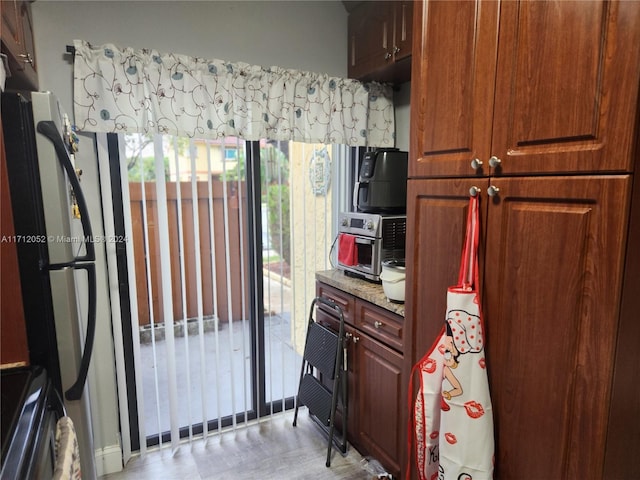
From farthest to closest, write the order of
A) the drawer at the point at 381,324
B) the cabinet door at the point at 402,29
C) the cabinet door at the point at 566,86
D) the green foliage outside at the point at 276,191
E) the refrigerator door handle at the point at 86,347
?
the green foliage outside at the point at 276,191, the cabinet door at the point at 402,29, the drawer at the point at 381,324, the refrigerator door handle at the point at 86,347, the cabinet door at the point at 566,86

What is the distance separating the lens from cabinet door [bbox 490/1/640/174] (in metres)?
0.86

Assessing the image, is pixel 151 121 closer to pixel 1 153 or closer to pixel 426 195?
pixel 1 153

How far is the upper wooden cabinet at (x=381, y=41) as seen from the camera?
197cm

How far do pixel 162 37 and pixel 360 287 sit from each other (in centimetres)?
162

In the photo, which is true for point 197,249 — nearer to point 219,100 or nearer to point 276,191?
point 276,191

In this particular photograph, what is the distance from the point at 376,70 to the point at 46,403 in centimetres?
210

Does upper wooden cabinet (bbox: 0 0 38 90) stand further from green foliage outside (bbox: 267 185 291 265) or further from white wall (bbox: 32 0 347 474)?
green foliage outside (bbox: 267 185 291 265)

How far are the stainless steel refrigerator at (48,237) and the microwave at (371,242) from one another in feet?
4.13

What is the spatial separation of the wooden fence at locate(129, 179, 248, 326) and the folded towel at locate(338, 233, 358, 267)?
1.87ft

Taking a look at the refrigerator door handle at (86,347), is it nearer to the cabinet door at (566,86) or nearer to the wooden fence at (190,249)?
the wooden fence at (190,249)

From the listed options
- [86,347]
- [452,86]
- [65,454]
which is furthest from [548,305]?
[86,347]

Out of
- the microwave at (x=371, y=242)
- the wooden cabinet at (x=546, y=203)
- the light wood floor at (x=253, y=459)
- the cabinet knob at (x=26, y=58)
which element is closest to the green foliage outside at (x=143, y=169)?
the cabinet knob at (x=26, y=58)

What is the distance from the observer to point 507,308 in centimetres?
114

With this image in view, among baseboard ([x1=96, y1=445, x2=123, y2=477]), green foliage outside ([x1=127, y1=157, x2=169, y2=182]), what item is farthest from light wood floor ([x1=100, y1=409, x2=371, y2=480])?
green foliage outside ([x1=127, y1=157, x2=169, y2=182])
